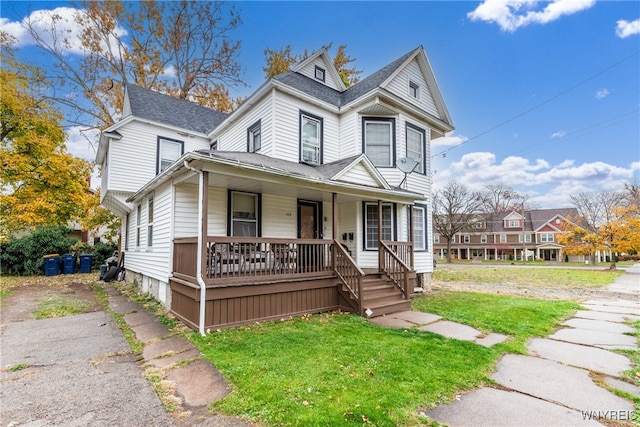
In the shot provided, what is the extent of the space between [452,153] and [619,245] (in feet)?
44.5

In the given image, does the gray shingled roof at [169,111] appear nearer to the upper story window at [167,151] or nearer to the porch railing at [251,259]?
the upper story window at [167,151]

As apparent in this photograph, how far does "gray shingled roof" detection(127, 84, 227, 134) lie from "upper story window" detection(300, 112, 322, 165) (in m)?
5.42

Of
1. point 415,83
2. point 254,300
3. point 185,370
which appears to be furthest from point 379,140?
point 185,370

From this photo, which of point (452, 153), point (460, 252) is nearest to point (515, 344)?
point (452, 153)

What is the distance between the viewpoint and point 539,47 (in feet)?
50.8

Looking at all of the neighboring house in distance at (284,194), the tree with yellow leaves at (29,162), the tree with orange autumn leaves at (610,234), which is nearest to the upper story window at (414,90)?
the neighboring house in distance at (284,194)

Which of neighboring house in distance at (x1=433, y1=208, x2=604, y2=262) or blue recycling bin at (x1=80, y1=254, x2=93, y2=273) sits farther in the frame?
neighboring house in distance at (x1=433, y1=208, x2=604, y2=262)

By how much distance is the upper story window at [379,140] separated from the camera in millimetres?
10609

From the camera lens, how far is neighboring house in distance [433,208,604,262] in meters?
46.2

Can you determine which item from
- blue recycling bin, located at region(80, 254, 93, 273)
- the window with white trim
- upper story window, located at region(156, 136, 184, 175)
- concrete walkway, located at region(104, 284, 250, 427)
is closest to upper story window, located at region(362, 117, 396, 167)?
the window with white trim

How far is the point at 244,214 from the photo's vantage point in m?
8.81

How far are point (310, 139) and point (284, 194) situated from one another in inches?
94.8

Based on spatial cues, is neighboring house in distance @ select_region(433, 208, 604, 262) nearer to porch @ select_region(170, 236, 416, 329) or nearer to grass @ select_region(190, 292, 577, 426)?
porch @ select_region(170, 236, 416, 329)

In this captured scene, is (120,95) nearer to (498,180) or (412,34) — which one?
(412,34)
